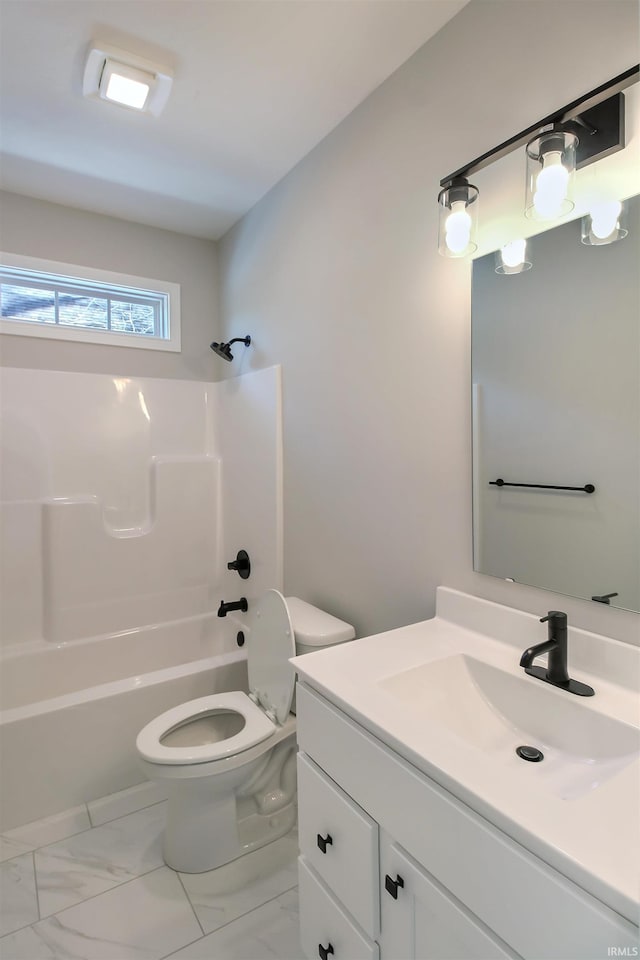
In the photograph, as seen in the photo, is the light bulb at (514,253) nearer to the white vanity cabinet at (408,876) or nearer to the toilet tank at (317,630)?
the white vanity cabinet at (408,876)

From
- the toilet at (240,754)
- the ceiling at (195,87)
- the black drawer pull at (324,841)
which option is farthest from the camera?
the toilet at (240,754)

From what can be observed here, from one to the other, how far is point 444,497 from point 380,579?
1.36 feet

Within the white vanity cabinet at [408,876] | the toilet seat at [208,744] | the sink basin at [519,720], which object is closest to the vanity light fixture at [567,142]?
the sink basin at [519,720]

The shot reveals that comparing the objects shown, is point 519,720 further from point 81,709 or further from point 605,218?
point 81,709

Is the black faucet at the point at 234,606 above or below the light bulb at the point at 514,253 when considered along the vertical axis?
below

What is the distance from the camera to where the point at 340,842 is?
40.8 inches

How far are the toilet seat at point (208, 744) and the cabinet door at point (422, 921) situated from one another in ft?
2.59

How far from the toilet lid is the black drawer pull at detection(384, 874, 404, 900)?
79 centimetres

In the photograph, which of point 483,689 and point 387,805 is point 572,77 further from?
point 387,805

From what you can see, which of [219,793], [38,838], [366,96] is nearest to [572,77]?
[366,96]

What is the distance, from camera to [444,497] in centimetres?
143

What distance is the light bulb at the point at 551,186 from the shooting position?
3.37ft

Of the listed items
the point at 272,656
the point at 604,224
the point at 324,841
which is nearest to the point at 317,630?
the point at 272,656

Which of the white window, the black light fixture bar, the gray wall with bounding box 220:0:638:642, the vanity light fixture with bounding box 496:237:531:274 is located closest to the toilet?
the gray wall with bounding box 220:0:638:642
